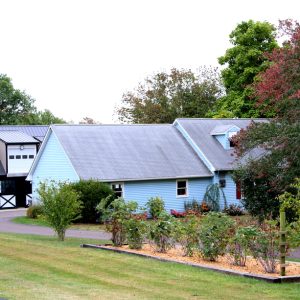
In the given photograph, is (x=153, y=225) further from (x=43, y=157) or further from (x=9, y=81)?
(x=9, y=81)

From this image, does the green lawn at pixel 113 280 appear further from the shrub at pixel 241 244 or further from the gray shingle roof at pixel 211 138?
the gray shingle roof at pixel 211 138

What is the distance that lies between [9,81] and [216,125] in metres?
48.7

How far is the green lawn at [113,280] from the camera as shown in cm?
1167

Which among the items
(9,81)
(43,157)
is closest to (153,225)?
(43,157)

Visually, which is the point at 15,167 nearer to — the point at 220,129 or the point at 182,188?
the point at 182,188

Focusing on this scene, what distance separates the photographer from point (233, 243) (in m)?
15.7

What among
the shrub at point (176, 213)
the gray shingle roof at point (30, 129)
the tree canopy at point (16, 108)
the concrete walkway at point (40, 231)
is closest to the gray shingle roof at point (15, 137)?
the gray shingle roof at point (30, 129)

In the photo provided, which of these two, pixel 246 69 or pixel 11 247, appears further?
pixel 246 69

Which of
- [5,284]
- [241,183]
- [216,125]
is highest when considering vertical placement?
[216,125]

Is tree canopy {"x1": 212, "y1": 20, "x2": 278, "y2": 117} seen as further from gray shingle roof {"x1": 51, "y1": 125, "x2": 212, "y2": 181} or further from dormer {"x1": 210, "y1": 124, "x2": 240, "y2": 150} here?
gray shingle roof {"x1": 51, "y1": 125, "x2": 212, "y2": 181}

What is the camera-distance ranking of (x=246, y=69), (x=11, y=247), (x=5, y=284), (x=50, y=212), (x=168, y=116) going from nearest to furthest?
(x=5, y=284)
(x=11, y=247)
(x=50, y=212)
(x=246, y=69)
(x=168, y=116)

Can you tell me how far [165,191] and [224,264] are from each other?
83.3ft

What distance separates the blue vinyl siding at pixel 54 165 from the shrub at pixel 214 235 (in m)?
22.9

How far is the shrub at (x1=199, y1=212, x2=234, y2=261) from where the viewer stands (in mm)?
16250
